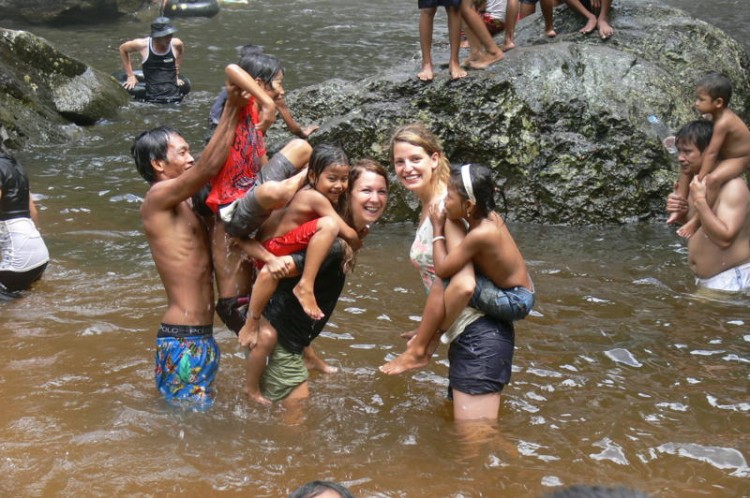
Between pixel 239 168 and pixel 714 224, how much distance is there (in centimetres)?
338

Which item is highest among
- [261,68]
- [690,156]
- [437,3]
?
[437,3]

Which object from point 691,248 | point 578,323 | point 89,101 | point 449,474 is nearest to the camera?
point 449,474

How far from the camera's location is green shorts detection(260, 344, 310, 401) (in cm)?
479

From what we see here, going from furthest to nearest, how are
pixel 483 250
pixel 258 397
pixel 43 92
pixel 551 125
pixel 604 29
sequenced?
pixel 43 92 < pixel 604 29 < pixel 551 125 < pixel 258 397 < pixel 483 250

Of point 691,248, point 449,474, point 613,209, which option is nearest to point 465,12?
point 613,209

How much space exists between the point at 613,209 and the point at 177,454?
4.97 metres

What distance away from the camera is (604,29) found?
360 inches

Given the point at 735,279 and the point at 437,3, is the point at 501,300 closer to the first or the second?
the point at 735,279

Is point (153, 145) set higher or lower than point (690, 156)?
higher

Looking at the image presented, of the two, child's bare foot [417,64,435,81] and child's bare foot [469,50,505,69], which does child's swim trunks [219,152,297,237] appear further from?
child's bare foot [469,50,505,69]

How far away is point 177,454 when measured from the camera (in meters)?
4.58

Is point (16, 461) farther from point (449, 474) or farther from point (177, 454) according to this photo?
point (449, 474)

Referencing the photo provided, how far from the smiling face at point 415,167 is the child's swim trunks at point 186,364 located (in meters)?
1.27

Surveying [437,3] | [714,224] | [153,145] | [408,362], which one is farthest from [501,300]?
[437,3]
